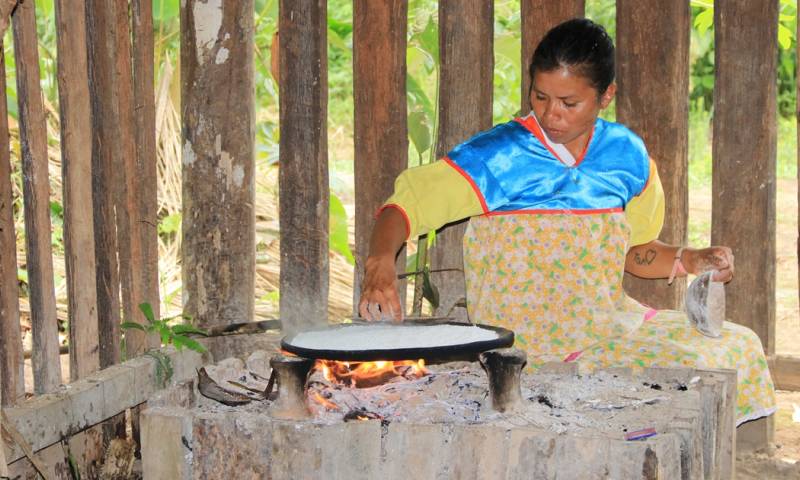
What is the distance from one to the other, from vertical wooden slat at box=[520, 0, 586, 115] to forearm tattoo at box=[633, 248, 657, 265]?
664 millimetres

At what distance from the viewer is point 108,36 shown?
134 inches

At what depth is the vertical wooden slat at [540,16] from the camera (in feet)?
11.4

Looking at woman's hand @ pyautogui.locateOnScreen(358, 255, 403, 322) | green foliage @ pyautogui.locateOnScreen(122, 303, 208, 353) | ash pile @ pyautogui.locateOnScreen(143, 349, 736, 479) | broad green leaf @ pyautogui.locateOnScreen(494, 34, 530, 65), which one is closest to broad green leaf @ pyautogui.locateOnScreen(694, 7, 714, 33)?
broad green leaf @ pyautogui.locateOnScreen(494, 34, 530, 65)

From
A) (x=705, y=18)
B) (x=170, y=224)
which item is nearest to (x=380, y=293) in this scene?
(x=705, y=18)

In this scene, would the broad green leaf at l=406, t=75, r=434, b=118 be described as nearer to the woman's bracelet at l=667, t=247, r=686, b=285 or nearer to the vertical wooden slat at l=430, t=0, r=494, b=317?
the vertical wooden slat at l=430, t=0, r=494, b=317

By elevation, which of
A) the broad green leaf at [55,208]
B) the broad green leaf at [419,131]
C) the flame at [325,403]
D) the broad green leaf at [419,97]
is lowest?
the flame at [325,403]

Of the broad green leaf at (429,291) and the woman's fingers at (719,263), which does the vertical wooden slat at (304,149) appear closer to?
the broad green leaf at (429,291)

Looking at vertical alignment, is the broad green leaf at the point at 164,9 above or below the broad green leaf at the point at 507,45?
above

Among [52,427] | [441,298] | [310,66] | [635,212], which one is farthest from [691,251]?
[52,427]

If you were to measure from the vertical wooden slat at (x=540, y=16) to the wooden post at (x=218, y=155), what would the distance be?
797mm

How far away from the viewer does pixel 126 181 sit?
353 centimetres

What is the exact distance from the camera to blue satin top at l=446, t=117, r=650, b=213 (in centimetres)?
308

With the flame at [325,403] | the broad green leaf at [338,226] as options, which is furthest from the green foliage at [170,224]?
the flame at [325,403]

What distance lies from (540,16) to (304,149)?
0.92 meters
